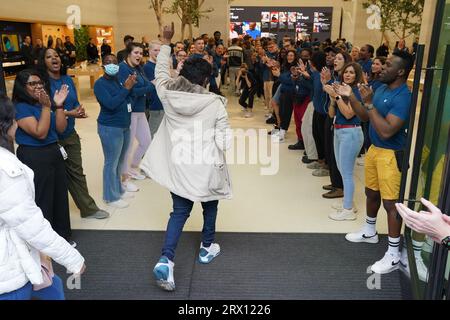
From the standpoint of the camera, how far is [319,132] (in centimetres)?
521

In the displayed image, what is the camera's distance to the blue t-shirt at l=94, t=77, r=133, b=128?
372 cm

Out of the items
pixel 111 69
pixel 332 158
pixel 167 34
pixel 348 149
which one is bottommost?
pixel 332 158

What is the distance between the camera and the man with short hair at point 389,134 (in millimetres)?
2773

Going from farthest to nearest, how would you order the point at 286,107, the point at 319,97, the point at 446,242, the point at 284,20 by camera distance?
the point at 284,20 < the point at 286,107 < the point at 319,97 < the point at 446,242

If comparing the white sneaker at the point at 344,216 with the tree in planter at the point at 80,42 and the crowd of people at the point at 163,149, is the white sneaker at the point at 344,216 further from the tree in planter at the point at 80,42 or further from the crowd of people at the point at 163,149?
the tree in planter at the point at 80,42

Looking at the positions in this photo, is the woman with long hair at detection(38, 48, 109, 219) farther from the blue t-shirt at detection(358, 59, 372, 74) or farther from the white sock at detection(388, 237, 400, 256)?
the blue t-shirt at detection(358, 59, 372, 74)

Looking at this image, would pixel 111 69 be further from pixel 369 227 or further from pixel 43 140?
pixel 369 227

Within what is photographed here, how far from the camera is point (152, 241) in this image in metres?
3.44

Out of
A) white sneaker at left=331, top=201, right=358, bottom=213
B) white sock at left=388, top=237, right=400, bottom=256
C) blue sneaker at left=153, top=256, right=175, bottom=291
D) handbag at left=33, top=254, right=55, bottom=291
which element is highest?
handbag at left=33, top=254, right=55, bottom=291

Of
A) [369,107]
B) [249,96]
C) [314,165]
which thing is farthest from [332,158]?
[249,96]

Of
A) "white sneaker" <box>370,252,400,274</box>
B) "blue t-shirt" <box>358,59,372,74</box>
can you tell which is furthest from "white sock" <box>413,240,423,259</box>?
"blue t-shirt" <box>358,59,372,74</box>

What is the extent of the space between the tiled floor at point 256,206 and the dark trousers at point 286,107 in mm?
1169

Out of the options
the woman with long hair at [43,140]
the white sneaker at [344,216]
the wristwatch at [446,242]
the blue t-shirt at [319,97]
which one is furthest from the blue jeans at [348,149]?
the woman with long hair at [43,140]

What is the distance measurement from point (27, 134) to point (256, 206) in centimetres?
229
